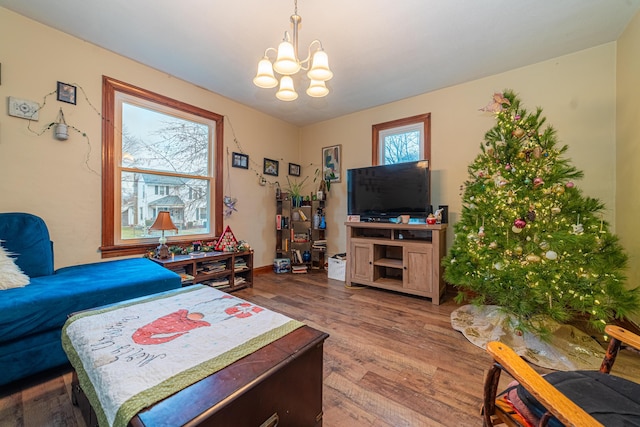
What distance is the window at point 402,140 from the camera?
10.9ft

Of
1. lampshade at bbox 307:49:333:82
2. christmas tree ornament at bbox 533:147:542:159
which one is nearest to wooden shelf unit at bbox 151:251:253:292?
lampshade at bbox 307:49:333:82

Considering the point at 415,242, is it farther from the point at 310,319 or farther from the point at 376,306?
the point at 310,319

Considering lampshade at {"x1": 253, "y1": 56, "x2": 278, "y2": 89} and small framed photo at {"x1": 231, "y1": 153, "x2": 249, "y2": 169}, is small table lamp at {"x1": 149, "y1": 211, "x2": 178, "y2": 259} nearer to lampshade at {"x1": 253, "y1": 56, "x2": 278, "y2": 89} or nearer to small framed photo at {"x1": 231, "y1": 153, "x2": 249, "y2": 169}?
small framed photo at {"x1": 231, "y1": 153, "x2": 249, "y2": 169}

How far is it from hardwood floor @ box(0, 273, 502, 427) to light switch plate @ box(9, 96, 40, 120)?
6.63 ft

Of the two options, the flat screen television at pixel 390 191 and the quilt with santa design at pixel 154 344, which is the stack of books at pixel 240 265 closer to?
the flat screen television at pixel 390 191

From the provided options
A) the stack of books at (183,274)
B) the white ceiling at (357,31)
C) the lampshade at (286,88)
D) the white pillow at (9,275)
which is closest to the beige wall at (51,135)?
the white ceiling at (357,31)

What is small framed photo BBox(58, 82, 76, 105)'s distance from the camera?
223 centimetres

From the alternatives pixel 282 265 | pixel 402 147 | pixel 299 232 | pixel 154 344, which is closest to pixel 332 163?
pixel 402 147

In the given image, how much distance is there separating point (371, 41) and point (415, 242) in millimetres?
2088

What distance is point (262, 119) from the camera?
396cm

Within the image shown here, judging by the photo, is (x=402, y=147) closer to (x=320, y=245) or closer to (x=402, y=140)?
(x=402, y=140)

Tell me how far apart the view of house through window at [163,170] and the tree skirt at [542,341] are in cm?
316

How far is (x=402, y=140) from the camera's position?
3.55m

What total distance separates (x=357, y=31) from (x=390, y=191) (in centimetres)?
176
